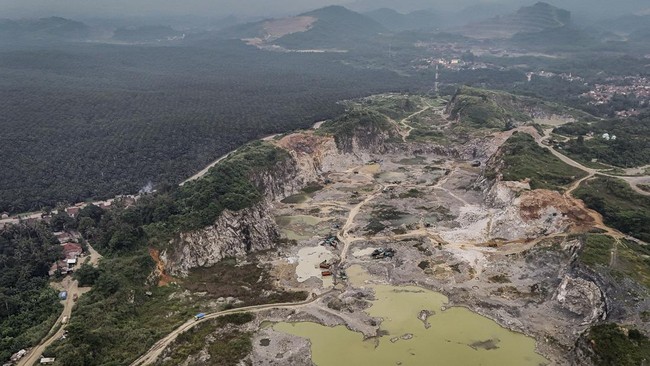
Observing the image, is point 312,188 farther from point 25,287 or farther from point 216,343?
point 25,287

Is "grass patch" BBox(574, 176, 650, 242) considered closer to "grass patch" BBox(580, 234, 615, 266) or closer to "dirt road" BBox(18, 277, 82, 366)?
"grass patch" BBox(580, 234, 615, 266)

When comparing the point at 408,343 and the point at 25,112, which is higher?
the point at 25,112

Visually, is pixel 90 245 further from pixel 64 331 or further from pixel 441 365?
pixel 441 365

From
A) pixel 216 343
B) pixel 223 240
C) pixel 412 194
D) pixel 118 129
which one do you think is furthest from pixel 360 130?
pixel 216 343

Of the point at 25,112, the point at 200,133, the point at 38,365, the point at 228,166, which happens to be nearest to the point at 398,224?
the point at 228,166

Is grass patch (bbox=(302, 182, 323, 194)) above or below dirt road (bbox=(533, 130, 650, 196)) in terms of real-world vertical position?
below

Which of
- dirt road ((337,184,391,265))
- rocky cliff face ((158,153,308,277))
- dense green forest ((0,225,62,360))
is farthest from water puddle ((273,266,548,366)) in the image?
dense green forest ((0,225,62,360))
